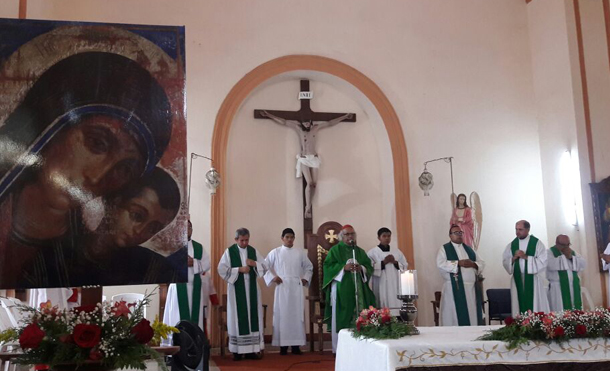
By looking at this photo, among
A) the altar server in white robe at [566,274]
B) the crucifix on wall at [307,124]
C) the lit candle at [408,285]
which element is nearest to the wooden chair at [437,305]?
the altar server in white robe at [566,274]

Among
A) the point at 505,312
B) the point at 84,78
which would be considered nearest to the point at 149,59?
the point at 84,78

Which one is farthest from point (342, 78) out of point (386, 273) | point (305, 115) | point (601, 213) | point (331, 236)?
point (601, 213)

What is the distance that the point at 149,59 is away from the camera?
4023 millimetres

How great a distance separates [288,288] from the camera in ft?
→ 30.9

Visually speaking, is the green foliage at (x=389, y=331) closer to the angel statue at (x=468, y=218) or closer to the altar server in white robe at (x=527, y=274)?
the altar server in white robe at (x=527, y=274)

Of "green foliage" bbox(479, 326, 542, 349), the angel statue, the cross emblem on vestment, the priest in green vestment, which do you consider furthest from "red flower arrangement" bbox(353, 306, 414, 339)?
the angel statue

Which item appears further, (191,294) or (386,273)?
(386,273)

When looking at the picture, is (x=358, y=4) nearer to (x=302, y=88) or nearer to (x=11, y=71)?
(x=302, y=88)

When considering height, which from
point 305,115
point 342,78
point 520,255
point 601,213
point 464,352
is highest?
point 342,78

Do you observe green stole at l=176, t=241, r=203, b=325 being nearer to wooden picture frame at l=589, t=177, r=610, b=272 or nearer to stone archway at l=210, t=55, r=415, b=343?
stone archway at l=210, t=55, r=415, b=343

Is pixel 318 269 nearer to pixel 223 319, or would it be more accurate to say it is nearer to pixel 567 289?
pixel 223 319

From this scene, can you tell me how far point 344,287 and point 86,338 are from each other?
638 cm

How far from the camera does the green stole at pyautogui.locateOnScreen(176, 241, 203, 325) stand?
862 cm

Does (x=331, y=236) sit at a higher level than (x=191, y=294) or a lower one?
higher
